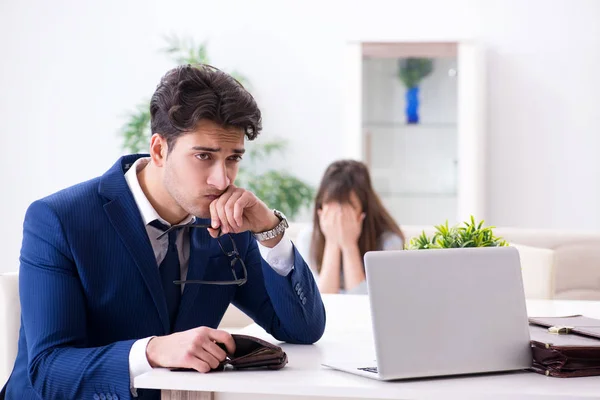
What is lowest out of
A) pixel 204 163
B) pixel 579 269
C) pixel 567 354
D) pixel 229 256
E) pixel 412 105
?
pixel 579 269

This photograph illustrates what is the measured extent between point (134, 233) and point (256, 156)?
4.11 metres

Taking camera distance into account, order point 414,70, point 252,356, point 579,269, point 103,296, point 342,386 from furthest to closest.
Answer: point 414,70 → point 579,269 → point 103,296 → point 252,356 → point 342,386

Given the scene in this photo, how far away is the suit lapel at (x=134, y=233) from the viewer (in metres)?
1.79

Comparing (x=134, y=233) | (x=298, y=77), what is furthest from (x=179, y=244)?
Result: (x=298, y=77)

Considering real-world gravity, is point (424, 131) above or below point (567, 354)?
above

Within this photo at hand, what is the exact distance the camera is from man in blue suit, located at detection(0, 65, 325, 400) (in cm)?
163

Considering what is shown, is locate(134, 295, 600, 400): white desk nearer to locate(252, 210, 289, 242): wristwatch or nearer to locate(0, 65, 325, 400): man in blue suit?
locate(0, 65, 325, 400): man in blue suit

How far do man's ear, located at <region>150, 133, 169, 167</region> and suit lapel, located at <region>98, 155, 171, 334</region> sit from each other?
3.9 inches

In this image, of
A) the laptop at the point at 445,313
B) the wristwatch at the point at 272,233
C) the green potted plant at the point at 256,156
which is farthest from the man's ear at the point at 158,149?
the green potted plant at the point at 256,156

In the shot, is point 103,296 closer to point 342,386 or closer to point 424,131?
point 342,386

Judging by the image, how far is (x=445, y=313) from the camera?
1415 millimetres

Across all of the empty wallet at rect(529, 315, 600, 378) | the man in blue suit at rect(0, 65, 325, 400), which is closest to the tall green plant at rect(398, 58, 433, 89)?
the man in blue suit at rect(0, 65, 325, 400)

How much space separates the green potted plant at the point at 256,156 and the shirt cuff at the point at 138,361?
416 centimetres

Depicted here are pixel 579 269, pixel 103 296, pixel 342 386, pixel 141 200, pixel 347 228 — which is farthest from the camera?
pixel 579 269
